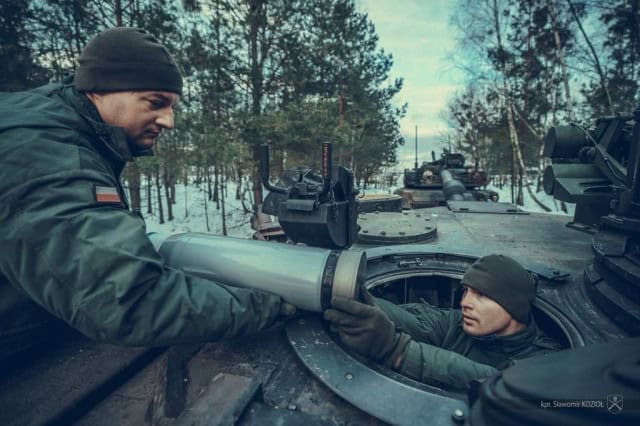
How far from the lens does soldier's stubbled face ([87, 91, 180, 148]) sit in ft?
5.57

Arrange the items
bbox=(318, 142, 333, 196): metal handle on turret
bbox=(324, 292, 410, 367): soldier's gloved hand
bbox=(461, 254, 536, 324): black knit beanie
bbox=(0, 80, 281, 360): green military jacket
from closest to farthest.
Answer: bbox=(0, 80, 281, 360): green military jacket → bbox=(324, 292, 410, 367): soldier's gloved hand → bbox=(318, 142, 333, 196): metal handle on turret → bbox=(461, 254, 536, 324): black knit beanie

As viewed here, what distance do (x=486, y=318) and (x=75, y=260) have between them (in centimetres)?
189

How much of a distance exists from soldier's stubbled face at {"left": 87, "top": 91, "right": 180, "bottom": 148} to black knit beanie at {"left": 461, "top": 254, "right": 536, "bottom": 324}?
1824 millimetres

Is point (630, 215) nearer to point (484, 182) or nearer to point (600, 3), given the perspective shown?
point (484, 182)

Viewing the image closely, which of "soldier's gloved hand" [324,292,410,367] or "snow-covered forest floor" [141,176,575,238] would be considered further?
"snow-covered forest floor" [141,176,575,238]

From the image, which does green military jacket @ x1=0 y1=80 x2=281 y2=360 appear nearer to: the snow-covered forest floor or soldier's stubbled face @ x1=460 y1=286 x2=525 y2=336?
soldier's stubbled face @ x1=460 y1=286 x2=525 y2=336

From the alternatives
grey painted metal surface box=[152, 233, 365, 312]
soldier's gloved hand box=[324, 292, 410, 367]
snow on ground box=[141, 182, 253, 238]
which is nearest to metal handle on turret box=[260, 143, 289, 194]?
grey painted metal surface box=[152, 233, 365, 312]

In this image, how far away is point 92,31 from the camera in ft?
32.4

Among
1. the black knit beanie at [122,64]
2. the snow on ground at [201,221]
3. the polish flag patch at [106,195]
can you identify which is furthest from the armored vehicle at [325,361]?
the snow on ground at [201,221]

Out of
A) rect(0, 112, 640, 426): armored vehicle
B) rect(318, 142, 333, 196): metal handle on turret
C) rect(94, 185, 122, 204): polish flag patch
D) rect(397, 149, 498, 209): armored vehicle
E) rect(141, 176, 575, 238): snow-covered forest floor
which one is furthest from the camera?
rect(141, 176, 575, 238): snow-covered forest floor

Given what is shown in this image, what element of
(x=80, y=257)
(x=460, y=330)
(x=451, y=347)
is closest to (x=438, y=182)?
(x=460, y=330)

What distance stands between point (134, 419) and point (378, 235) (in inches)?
90.6

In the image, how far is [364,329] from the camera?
1.51 metres

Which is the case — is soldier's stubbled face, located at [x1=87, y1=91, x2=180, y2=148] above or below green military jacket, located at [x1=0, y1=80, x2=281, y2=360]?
above
